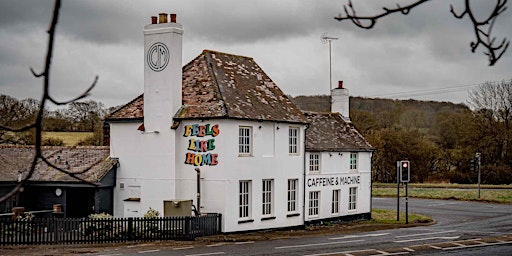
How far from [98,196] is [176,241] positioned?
17.0ft

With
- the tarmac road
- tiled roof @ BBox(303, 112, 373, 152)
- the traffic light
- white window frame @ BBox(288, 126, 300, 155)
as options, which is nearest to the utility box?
the tarmac road

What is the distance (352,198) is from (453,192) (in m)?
23.4

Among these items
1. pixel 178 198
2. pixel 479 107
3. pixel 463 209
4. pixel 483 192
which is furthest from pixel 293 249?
pixel 479 107

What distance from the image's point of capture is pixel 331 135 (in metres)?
39.0

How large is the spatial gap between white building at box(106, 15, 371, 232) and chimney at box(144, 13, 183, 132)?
0.04 m

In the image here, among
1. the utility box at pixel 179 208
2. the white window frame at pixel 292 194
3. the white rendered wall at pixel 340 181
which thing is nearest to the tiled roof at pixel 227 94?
the white window frame at pixel 292 194

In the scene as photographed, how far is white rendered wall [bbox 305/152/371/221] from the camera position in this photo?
36.1m

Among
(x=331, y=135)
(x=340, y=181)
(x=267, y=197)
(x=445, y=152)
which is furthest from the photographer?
(x=445, y=152)

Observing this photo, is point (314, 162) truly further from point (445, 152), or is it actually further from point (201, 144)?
point (445, 152)

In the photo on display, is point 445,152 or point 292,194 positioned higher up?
point 445,152

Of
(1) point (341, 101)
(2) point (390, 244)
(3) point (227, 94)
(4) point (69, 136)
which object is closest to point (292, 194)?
(3) point (227, 94)

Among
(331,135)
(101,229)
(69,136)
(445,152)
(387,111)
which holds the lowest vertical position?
(101,229)

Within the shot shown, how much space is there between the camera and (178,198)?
31062 mm

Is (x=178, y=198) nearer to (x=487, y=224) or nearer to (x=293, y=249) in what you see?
(x=293, y=249)
